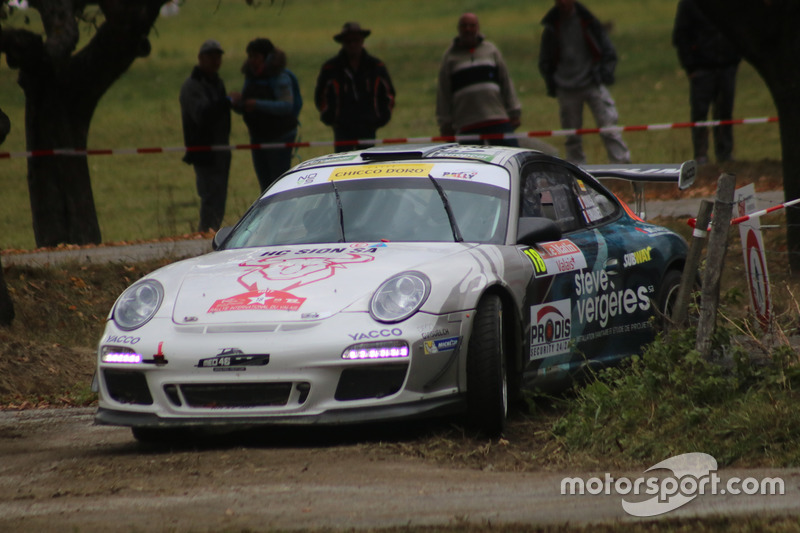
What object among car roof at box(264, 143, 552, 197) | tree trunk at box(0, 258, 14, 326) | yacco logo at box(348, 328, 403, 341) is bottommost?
tree trunk at box(0, 258, 14, 326)

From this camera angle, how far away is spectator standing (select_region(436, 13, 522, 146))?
1393cm

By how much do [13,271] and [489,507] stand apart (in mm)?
7446

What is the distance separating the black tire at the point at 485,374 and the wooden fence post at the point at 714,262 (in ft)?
3.58

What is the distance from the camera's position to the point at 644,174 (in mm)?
8203

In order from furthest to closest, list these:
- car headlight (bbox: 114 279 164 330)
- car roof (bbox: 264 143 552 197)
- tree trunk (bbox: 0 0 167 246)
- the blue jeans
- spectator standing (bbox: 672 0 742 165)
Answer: spectator standing (bbox: 672 0 742 165)
the blue jeans
tree trunk (bbox: 0 0 167 246)
car roof (bbox: 264 143 552 197)
car headlight (bbox: 114 279 164 330)

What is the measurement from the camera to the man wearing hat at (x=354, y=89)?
13992 millimetres

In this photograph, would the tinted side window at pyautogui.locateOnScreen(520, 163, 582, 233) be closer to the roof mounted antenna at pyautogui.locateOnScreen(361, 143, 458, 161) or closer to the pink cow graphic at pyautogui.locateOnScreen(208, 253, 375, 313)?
the roof mounted antenna at pyautogui.locateOnScreen(361, 143, 458, 161)

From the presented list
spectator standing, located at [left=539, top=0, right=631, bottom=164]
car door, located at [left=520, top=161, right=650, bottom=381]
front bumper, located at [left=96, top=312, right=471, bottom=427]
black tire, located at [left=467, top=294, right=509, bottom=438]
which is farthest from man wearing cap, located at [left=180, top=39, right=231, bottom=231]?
black tire, located at [left=467, top=294, right=509, bottom=438]

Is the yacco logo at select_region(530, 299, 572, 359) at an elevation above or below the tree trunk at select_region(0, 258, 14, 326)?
above

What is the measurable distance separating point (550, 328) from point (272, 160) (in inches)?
315

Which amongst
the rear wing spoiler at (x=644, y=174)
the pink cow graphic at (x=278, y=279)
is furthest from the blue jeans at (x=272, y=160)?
the pink cow graphic at (x=278, y=279)

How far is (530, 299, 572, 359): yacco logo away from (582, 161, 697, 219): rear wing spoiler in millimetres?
1459

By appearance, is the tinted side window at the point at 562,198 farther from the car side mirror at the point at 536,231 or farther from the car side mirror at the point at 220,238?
the car side mirror at the point at 220,238

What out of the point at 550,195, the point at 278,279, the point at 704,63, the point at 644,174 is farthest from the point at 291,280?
the point at 704,63
